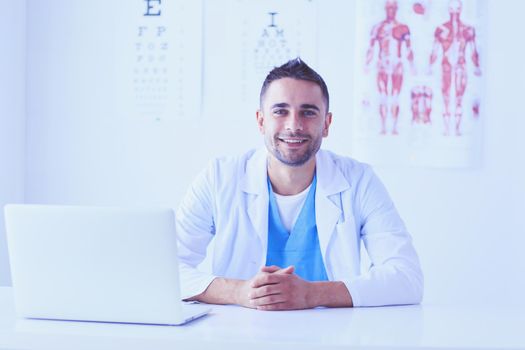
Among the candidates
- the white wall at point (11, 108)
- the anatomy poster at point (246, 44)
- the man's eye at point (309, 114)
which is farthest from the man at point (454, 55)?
the white wall at point (11, 108)

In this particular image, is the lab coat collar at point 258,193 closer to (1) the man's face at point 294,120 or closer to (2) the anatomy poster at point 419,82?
(1) the man's face at point 294,120

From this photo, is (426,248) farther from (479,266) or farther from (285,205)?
(285,205)

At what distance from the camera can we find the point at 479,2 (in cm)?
265

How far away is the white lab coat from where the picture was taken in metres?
1.94

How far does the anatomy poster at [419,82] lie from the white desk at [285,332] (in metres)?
1.26

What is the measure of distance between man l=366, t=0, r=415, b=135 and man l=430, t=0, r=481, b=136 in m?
0.12

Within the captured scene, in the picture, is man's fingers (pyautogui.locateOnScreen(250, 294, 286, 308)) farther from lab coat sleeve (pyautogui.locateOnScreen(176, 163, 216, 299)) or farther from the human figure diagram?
the human figure diagram

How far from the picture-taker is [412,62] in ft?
8.82

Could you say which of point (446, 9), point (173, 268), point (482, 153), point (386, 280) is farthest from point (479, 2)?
point (173, 268)

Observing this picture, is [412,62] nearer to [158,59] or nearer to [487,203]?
[487,203]

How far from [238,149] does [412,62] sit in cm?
76

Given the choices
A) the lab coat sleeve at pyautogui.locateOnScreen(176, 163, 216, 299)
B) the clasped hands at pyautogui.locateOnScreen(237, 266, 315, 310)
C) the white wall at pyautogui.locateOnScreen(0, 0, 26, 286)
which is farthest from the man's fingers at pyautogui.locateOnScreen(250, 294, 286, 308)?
the white wall at pyautogui.locateOnScreen(0, 0, 26, 286)

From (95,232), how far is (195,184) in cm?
81

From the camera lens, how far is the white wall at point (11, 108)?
2.73 metres
